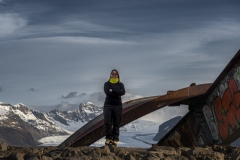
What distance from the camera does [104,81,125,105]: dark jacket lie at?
49.3ft

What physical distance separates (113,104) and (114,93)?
461mm

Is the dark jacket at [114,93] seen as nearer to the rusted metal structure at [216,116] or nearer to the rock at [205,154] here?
the rock at [205,154]

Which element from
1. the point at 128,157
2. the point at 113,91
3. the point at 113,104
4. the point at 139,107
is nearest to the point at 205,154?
the point at 128,157

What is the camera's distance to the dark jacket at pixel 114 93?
1502cm

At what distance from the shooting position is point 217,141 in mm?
19672

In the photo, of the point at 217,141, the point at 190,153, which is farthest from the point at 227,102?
the point at 190,153

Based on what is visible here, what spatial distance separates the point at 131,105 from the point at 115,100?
4230 mm

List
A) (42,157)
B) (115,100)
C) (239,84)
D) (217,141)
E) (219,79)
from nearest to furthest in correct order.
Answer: (42,157), (115,100), (239,84), (219,79), (217,141)

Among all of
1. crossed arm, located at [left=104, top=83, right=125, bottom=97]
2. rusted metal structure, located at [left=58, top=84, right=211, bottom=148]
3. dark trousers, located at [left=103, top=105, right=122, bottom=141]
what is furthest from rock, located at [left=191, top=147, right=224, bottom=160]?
rusted metal structure, located at [left=58, top=84, right=211, bottom=148]

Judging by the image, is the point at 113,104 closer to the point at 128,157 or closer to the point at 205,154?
the point at 205,154

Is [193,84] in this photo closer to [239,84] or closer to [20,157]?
[239,84]

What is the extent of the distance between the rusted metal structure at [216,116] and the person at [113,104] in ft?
15.1

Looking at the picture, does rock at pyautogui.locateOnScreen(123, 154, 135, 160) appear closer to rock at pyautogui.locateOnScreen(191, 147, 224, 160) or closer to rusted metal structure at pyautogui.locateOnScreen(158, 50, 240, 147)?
rock at pyautogui.locateOnScreen(191, 147, 224, 160)

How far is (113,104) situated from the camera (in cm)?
Answer: 1535
